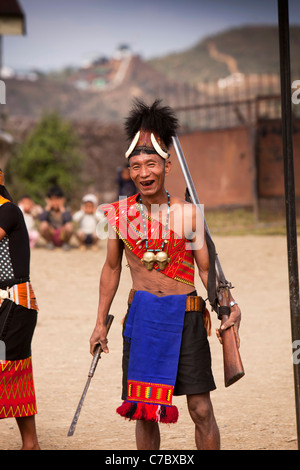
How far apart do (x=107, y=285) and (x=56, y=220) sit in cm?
883

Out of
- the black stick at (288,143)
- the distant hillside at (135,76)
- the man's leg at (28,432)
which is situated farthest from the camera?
the distant hillside at (135,76)

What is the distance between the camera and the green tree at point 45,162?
61.7ft

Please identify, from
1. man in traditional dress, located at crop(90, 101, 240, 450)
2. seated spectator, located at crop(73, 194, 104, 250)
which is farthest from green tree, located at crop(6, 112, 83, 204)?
man in traditional dress, located at crop(90, 101, 240, 450)

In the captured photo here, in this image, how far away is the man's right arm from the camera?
3.51m

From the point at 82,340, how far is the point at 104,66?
239ft

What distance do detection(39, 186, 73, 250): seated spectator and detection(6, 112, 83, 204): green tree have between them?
6.06 m

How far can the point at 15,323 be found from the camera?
391 cm

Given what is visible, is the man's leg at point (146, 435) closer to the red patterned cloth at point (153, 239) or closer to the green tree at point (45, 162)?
the red patterned cloth at point (153, 239)

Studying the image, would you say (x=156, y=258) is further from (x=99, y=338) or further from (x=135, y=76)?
(x=135, y=76)

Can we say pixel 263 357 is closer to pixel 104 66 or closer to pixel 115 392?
pixel 115 392

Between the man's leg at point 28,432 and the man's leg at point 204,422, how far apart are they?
105cm

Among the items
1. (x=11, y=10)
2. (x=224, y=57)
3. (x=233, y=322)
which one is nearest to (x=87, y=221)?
(x=11, y=10)

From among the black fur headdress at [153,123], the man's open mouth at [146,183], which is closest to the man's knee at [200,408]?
the man's open mouth at [146,183]

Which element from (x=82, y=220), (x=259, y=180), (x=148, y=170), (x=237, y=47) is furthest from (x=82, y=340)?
(x=237, y=47)
